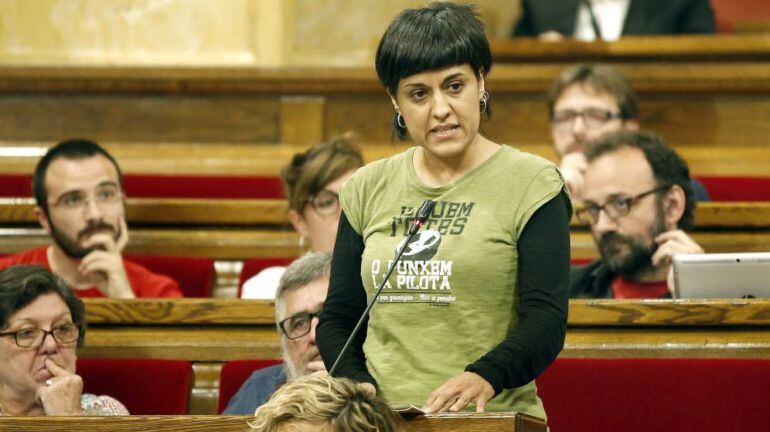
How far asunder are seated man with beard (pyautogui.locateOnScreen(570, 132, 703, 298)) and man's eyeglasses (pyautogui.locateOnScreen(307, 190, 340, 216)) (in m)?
0.25

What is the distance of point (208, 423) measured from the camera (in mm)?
732

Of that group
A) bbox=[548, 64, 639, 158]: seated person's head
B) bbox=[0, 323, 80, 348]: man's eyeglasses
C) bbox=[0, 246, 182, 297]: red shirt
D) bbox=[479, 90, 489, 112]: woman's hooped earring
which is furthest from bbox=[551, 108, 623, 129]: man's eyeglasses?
bbox=[479, 90, 489, 112]: woman's hooped earring

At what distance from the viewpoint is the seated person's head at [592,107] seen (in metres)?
1.56

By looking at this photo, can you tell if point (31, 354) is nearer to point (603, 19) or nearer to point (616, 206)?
point (616, 206)

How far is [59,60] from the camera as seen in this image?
2.05 m

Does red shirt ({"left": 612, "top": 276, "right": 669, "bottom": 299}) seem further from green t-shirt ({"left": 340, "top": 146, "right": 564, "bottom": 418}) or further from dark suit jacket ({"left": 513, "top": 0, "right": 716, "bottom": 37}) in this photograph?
dark suit jacket ({"left": 513, "top": 0, "right": 716, "bottom": 37})

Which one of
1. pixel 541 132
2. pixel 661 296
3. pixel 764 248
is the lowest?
pixel 661 296

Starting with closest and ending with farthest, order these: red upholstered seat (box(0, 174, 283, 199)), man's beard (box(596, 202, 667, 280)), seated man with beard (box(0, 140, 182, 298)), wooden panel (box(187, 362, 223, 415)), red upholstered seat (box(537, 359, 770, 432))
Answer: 1. red upholstered seat (box(537, 359, 770, 432))
2. wooden panel (box(187, 362, 223, 415))
3. man's beard (box(596, 202, 667, 280))
4. seated man with beard (box(0, 140, 182, 298))
5. red upholstered seat (box(0, 174, 283, 199))

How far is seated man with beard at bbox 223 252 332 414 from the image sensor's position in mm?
1030

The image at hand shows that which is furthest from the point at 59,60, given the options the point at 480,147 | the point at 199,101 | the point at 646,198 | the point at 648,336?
the point at 480,147

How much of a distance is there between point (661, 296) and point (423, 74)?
0.62 meters

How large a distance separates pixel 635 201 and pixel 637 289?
0.08m

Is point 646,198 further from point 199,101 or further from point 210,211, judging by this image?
A: point 199,101

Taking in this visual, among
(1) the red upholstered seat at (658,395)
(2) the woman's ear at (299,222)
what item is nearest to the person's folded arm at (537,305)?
(1) the red upholstered seat at (658,395)
